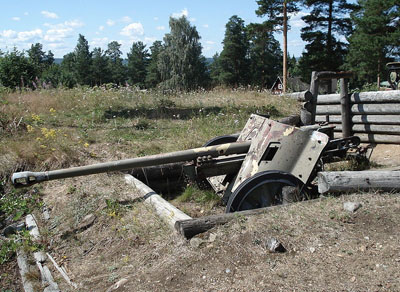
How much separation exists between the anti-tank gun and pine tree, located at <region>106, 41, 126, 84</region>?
63.6 meters

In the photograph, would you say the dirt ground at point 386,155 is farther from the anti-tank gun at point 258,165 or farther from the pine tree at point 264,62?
the pine tree at point 264,62

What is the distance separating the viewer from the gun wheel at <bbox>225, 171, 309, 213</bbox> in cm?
484

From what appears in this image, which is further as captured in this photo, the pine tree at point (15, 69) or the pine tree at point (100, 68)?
the pine tree at point (100, 68)

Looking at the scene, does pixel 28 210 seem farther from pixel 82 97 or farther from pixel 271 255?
pixel 82 97

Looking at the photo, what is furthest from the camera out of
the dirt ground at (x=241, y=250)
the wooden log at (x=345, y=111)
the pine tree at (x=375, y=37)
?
the pine tree at (x=375, y=37)

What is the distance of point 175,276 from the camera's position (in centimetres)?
363

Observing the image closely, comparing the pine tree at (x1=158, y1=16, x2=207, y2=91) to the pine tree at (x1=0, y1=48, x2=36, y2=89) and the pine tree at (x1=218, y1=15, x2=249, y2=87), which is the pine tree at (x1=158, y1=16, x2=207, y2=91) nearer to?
the pine tree at (x1=218, y1=15, x2=249, y2=87)

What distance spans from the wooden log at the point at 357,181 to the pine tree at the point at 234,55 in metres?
52.7

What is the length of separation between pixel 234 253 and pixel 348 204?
159cm

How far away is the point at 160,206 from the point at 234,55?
180ft

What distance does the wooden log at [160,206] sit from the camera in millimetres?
4684

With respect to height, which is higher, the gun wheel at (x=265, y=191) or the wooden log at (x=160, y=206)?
the gun wheel at (x=265, y=191)

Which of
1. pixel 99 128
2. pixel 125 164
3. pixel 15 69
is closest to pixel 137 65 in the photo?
pixel 15 69

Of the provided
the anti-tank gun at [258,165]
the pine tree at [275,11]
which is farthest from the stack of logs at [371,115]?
the pine tree at [275,11]
